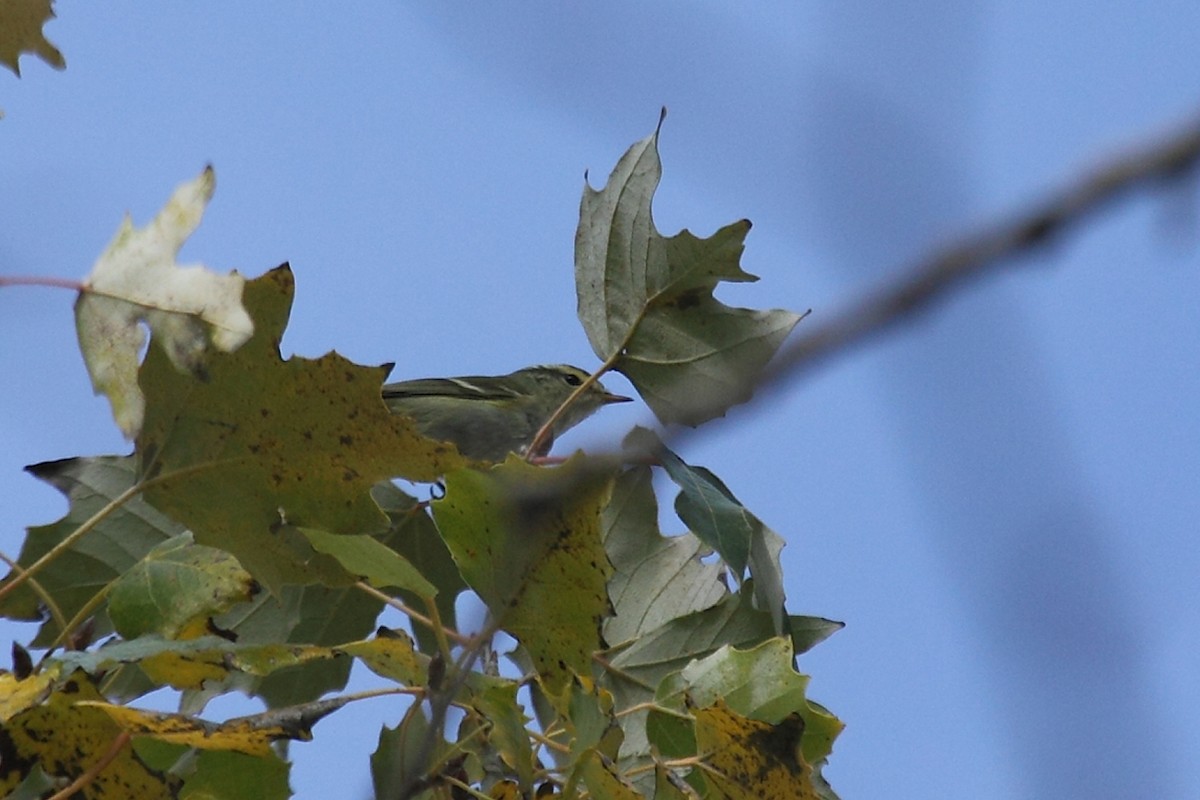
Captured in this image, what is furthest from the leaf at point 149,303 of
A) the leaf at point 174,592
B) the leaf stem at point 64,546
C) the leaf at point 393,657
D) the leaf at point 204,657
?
the leaf at point 393,657

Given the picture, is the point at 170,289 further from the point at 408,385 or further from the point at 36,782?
the point at 408,385

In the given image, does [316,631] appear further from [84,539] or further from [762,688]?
[762,688]

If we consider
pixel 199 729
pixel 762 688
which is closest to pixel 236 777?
pixel 199 729

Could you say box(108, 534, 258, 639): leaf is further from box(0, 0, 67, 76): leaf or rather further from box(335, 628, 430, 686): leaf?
box(0, 0, 67, 76): leaf

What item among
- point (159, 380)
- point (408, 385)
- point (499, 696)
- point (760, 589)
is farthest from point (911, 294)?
point (408, 385)

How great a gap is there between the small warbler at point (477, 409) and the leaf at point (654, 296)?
3722 millimetres

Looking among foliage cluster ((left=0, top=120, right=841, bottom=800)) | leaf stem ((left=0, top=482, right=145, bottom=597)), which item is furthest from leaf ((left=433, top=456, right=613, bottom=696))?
leaf stem ((left=0, top=482, right=145, bottom=597))

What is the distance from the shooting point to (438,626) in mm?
2150

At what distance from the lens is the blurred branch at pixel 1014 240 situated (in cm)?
65

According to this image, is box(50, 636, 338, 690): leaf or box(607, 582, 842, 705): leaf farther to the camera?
box(607, 582, 842, 705): leaf

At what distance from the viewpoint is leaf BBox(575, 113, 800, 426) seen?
2713 millimetres

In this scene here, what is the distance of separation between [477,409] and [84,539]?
14.4 ft

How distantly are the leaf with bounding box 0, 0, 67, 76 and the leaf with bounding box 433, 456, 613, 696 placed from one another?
1.28m

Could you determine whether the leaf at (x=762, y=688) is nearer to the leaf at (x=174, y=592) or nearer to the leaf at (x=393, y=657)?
the leaf at (x=393, y=657)
